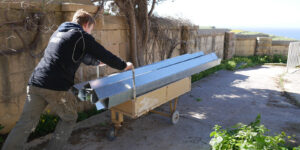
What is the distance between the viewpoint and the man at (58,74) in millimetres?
2707

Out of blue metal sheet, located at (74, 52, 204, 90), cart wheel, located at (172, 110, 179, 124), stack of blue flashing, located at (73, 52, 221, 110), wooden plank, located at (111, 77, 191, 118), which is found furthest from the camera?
cart wheel, located at (172, 110, 179, 124)

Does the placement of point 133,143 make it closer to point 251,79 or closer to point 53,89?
point 53,89

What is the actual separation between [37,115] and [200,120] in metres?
3.31

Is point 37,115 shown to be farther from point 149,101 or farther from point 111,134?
point 149,101

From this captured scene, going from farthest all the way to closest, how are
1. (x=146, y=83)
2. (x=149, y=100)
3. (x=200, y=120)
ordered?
1. (x=200, y=120)
2. (x=149, y=100)
3. (x=146, y=83)

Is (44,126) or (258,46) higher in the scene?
(258,46)

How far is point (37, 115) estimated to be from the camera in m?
2.86

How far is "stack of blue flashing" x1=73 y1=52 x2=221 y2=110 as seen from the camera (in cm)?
292

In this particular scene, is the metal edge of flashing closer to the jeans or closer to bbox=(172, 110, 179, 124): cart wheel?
the jeans

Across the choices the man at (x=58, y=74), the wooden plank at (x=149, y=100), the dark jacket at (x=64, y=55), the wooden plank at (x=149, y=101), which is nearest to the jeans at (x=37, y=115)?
the man at (x=58, y=74)

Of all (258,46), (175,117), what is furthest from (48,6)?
(258,46)

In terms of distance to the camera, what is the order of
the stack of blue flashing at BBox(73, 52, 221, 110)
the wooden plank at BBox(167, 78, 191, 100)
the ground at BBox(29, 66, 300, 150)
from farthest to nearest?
the wooden plank at BBox(167, 78, 191, 100) → the ground at BBox(29, 66, 300, 150) → the stack of blue flashing at BBox(73, 52, 221, 110)

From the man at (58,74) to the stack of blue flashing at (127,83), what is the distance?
27cm

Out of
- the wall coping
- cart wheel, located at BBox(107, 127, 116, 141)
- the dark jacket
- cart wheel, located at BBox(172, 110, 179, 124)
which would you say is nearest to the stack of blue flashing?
the dark jacket
